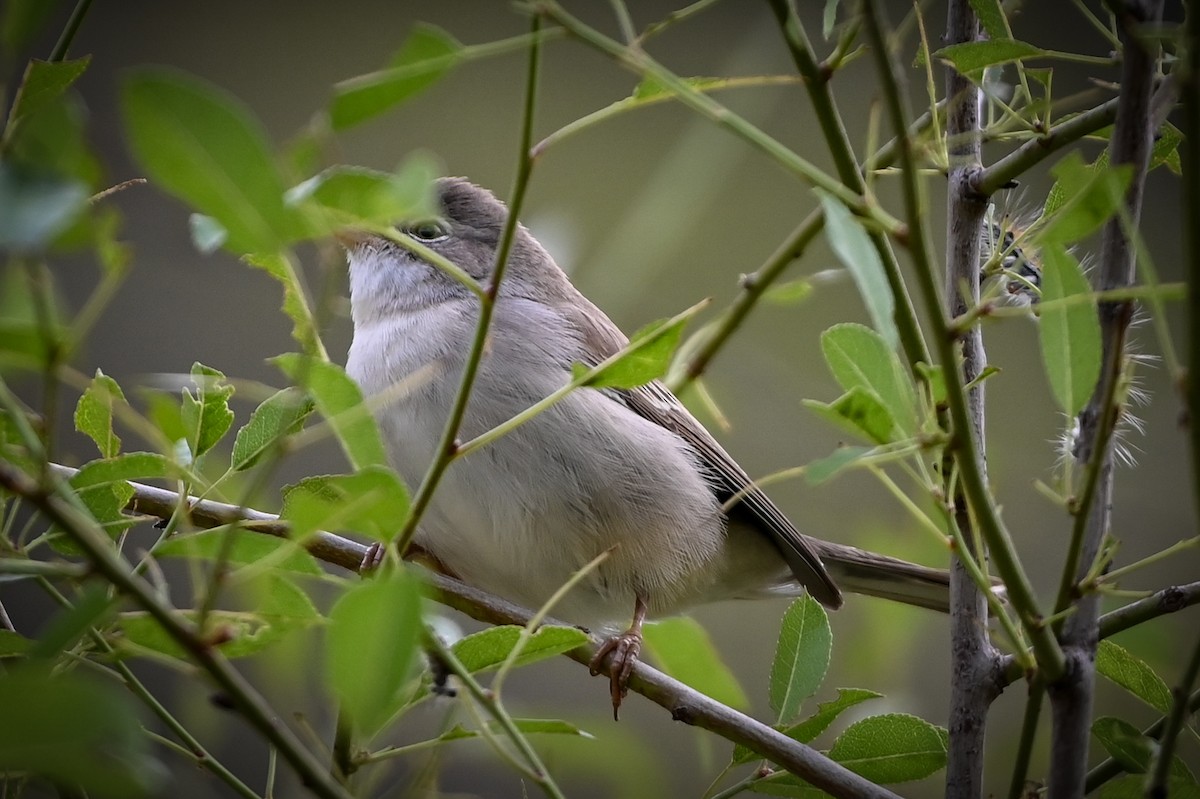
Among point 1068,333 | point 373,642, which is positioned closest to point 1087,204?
point 1068,333

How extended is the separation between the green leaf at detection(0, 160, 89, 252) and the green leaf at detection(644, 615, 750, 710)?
4.71 ft

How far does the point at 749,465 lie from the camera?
19.2 feet

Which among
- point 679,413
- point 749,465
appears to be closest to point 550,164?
point 749,465

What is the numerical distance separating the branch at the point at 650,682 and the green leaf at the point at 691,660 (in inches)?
5.9

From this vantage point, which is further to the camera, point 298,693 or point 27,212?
point 298,693

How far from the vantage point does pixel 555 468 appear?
2.66 m

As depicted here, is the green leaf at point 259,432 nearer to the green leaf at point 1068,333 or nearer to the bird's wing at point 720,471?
the green leaf at point 1068,333

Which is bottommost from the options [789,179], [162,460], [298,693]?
[298,693]

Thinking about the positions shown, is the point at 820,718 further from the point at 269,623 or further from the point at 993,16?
the point at 993,16

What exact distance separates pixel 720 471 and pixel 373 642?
242cm

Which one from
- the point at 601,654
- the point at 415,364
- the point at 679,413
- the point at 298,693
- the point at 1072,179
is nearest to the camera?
the point at 1072,179

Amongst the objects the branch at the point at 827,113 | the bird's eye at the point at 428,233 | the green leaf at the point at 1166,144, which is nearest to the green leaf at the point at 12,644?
the branch at the point at 827,113

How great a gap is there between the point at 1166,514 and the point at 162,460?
523 centimetres

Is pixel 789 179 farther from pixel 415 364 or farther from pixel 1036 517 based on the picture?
pixel 415 364
